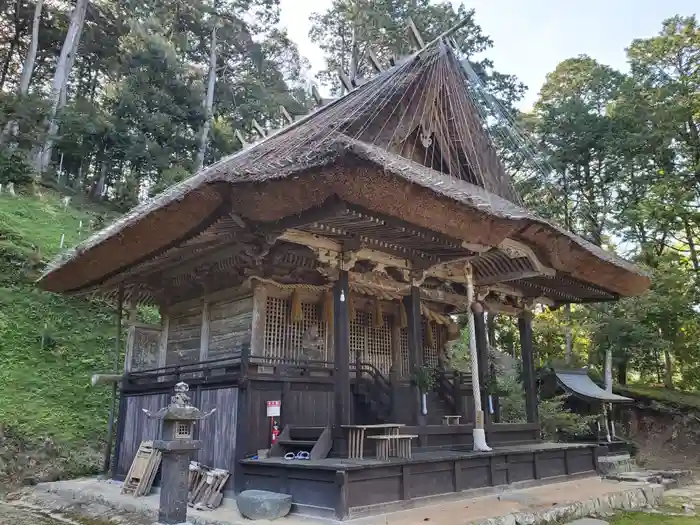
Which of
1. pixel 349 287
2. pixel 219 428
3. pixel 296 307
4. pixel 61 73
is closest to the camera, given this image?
pixel 219 428

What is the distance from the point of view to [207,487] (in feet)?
25.7

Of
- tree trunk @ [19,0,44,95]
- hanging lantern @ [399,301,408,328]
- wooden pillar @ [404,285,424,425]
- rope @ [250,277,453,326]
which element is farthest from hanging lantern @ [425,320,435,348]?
tree trunk @ [19,0,44,95]

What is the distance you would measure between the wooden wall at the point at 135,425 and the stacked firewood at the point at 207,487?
2.00 metres

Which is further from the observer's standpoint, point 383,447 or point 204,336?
point 204,336

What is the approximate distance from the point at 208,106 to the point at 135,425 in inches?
1037

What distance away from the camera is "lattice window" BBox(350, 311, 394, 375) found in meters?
11.1

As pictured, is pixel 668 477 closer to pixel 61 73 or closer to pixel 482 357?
pixel 482 357

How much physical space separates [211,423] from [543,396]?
13873mm

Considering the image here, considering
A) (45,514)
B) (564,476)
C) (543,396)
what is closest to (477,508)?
(564,476)

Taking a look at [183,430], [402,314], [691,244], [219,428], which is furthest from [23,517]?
[691,244]

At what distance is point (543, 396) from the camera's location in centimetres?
1903

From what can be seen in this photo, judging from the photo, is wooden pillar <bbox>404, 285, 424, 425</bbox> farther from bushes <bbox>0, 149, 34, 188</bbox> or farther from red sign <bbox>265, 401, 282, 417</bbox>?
bushes <bbox>0, 149, 34, 188</bbox>

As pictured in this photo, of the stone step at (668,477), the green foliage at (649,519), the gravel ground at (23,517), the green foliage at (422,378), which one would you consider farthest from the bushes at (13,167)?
the green foliage at (649,519)

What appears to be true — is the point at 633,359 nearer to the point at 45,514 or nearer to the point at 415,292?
the point at 415,292
